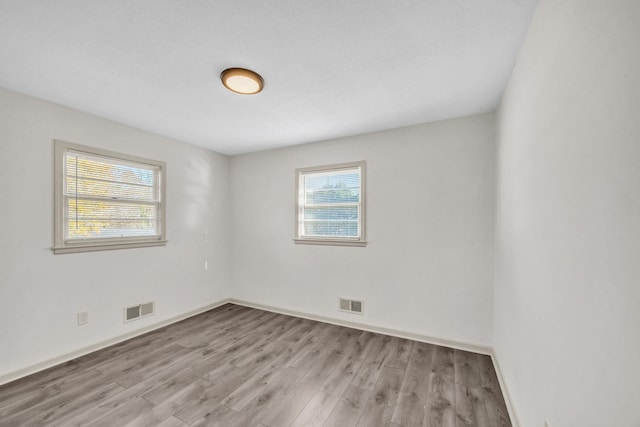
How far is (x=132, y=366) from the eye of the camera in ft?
8.16

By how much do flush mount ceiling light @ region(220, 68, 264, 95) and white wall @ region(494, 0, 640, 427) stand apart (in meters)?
1.77

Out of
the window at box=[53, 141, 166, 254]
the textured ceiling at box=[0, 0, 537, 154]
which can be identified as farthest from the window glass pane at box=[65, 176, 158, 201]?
the textured ceiling at box=[0, 0, 537, 154]

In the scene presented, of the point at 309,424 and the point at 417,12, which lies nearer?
the point at 417,12

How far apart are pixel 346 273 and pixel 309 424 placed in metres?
1.88

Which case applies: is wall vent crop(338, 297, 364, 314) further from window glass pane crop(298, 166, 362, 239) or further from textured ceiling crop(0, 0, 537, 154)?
textured ceiling crop(0, 0, 537, 154)

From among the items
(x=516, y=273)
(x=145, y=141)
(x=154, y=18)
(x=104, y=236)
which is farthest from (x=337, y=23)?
(x=104, y=236)

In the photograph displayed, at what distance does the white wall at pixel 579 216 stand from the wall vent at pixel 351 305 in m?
1.84

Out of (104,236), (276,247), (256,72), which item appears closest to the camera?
(256,72)

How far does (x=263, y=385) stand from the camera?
221cm

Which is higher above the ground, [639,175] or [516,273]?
[639,175]

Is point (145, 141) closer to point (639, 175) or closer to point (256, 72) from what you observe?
point (256, 72)

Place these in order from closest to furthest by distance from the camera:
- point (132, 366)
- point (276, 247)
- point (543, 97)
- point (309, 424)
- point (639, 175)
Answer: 1. point (639, 175)
2. point (543, 97)
3. point (309, 424)
4. point (132, 366)
5. point (276, 247)

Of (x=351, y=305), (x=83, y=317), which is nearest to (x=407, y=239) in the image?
(x=351, y=305)

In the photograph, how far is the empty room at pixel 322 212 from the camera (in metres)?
0.96
